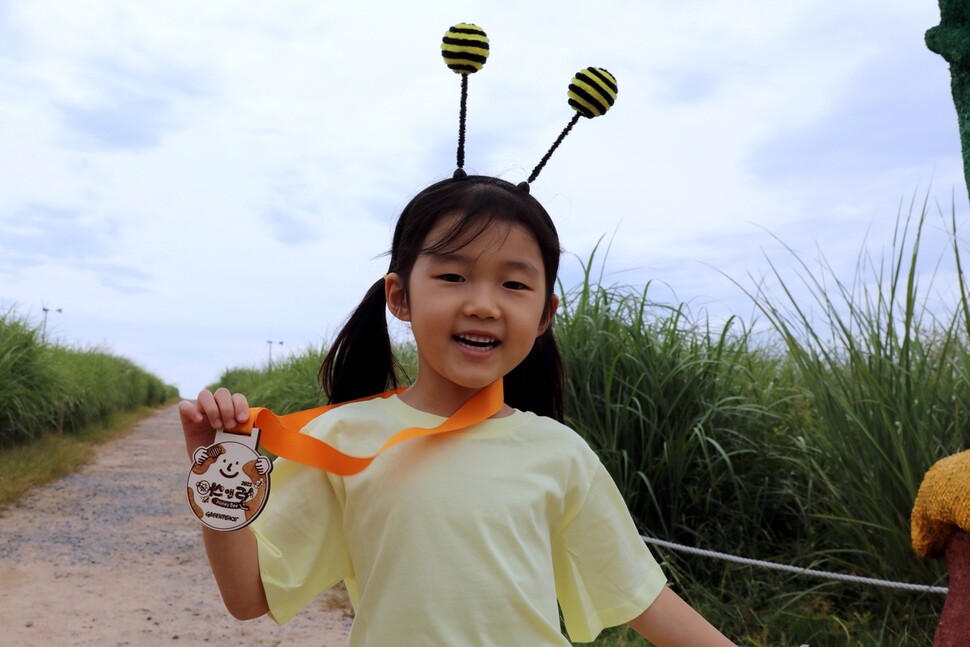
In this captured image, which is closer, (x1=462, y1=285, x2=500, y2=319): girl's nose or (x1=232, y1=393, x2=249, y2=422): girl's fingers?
(x1=232, y1=393, x2=249, y2=422): girl's fingers

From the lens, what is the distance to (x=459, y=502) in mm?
1495

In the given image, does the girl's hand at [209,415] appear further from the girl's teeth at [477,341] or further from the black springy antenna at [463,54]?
the black springy antenna at [463,54]

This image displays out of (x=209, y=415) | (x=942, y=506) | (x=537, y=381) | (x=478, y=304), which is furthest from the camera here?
(x=942, y=506)

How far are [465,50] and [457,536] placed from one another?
98 cm

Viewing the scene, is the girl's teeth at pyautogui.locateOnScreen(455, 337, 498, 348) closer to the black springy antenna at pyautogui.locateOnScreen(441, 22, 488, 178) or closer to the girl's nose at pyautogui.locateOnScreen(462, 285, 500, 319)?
the girl's nose at pyautogui.locateOnScreen(462, 285, 500, 319)

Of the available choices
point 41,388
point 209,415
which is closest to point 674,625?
point 209,415

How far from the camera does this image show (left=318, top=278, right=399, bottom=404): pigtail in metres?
1.93

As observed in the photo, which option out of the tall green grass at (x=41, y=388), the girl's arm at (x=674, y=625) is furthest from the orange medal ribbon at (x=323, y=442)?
the tall green grass at (x=41, y=388)

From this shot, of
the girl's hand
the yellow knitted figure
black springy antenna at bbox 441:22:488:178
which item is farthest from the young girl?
the yellow knitted figure

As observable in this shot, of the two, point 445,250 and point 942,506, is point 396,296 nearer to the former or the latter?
point 445,250

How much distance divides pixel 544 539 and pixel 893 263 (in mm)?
2701

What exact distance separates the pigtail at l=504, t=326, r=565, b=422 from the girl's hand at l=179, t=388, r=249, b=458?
69 cm

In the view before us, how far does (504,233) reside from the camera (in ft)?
5.26

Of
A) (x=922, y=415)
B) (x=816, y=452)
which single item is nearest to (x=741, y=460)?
(x=816, y=452)
